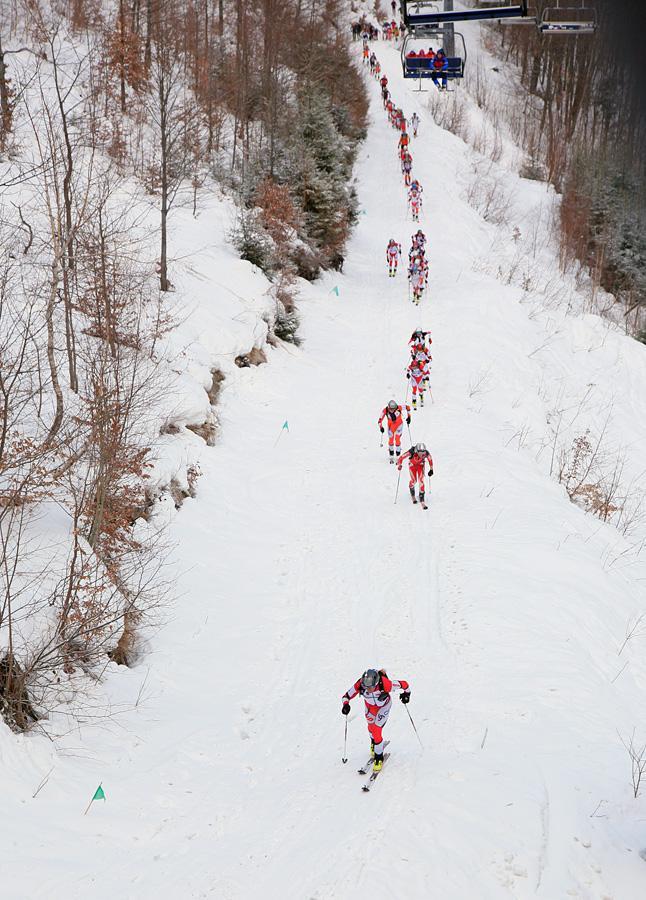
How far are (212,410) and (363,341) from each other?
31.6 ft

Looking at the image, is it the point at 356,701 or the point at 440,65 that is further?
the point at 440,65

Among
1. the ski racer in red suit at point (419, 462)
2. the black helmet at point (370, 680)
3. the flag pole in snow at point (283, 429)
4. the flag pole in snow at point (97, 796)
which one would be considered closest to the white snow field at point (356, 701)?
the flag pole in snow at point (97, 796)

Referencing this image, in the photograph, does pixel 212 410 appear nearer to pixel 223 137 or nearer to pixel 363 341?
pixel 363 341

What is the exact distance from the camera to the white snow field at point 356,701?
20.7ft

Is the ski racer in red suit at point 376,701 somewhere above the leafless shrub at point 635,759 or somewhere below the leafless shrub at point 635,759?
above

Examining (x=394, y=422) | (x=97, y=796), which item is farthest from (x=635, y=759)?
(x=394, y=422)

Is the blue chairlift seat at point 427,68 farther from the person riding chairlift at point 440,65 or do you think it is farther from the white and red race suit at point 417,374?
the white and red race suit at point 417,374

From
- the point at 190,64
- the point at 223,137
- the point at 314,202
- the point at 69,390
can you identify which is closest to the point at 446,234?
the point at 314,202

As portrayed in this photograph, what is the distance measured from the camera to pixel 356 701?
29.4ft

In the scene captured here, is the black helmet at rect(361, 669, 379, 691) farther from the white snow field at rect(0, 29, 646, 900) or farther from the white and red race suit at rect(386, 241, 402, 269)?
the white and red race suit at rect(386, 241, 402, 269)

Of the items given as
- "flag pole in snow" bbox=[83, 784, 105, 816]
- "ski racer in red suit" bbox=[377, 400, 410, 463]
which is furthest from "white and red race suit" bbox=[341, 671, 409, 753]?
"ski racer in red suit" bbox=[377, 400, 410, 463]

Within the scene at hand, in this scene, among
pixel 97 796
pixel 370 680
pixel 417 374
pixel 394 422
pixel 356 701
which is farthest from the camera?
pixel 417 374

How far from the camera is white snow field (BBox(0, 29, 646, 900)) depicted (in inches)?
249

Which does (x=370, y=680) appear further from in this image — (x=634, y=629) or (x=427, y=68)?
(x=427, y=68)
